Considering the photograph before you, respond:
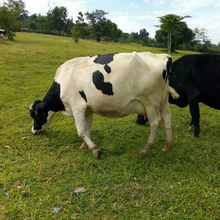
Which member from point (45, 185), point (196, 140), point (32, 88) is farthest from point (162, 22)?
point (45, 185)

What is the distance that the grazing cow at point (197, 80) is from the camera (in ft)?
15.9

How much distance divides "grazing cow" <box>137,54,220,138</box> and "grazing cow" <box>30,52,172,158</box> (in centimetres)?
101

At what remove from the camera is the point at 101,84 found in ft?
12.7

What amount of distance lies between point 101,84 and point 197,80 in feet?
7.47

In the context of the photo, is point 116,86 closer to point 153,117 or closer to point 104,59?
point 104,59

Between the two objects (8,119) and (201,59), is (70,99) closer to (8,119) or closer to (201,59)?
(8,119)

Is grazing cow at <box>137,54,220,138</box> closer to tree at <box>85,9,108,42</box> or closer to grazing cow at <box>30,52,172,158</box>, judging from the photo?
grazing cow at <box>30,52,172,158</box>

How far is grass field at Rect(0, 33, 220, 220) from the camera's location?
9.91 feet

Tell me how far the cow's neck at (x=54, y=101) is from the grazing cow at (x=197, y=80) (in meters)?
2.53

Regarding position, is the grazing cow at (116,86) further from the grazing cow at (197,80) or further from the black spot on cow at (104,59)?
the grazing cow at (197,80)

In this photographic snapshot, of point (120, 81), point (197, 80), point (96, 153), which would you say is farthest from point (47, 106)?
point (197, 80)

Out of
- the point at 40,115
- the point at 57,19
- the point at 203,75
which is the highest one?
the point at 57,19

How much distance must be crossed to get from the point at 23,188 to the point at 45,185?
1.00 feet

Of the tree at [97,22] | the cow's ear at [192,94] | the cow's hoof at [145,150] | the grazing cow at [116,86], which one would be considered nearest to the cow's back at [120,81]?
the grazing cow at [116,86]
